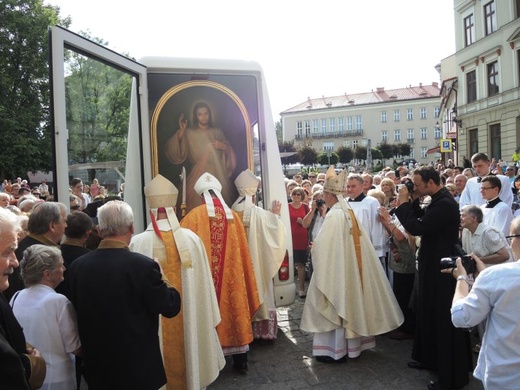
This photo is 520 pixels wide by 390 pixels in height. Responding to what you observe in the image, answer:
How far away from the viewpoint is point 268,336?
18.3 feet

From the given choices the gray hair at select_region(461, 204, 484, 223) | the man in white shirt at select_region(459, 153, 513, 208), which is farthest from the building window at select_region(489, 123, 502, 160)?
the gray hair at select_region(461, 204, 484, 223)

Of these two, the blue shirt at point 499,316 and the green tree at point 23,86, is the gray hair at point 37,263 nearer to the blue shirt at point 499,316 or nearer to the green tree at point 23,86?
the blue shirt at point 499,316

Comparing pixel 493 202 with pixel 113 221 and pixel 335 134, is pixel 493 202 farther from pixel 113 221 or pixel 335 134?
pixel 335 134

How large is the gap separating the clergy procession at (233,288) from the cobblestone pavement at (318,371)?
0.05m

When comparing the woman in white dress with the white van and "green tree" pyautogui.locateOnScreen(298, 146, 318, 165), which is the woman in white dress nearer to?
the white van

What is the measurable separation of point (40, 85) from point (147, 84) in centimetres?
2568

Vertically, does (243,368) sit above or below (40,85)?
below

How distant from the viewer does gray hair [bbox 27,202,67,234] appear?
12.2 ft

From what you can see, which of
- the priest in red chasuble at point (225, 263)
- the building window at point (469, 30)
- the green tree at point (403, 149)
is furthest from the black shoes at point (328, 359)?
the green tree at point (403, 149)

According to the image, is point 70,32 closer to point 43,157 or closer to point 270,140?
point 270,140

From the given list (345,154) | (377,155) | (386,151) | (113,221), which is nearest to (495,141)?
(113,221)

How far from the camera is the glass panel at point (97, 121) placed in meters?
4.41

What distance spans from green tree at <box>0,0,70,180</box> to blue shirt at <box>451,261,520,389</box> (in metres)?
27.3

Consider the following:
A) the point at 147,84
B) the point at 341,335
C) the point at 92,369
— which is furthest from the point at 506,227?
the point at 92,369
